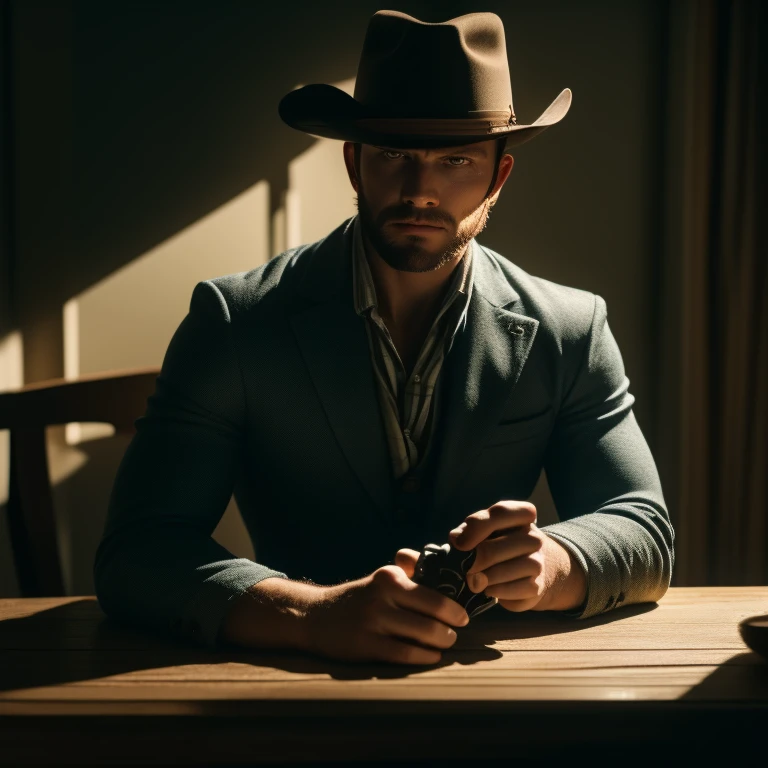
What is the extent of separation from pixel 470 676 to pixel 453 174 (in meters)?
0.87

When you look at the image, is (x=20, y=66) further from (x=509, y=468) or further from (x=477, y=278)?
(x=509, y=468)

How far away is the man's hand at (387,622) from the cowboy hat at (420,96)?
2.45ft

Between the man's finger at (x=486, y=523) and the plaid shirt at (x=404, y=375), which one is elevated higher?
the plaid shirt at (x=404, y=375)

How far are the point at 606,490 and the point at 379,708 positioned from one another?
688 millimetres

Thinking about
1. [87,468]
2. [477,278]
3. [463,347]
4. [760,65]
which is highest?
[760,65]

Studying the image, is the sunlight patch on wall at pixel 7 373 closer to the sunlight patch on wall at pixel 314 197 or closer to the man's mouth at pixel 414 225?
the sunlight patch on wall at pixel 314 197

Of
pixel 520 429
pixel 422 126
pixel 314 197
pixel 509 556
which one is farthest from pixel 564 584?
pixel 314 197

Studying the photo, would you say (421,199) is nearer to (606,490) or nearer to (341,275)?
(341,275)

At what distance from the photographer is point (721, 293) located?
118 inches

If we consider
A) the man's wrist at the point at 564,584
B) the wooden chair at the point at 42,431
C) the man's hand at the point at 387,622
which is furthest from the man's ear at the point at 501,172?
the wooden chair at the point at 42,431

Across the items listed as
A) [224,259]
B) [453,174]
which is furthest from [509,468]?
[224,259]

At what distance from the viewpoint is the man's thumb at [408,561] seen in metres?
1.25

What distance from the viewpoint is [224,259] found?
319cm

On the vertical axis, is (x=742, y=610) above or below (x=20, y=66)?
below
